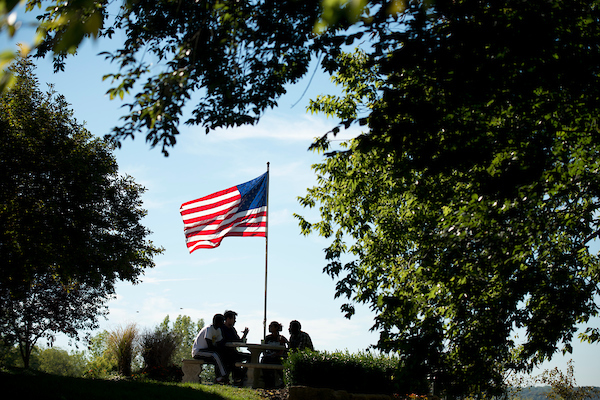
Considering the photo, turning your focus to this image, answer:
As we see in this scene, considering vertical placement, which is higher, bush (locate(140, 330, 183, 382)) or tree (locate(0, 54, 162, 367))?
tree (locate(0, 54, 162, 367))

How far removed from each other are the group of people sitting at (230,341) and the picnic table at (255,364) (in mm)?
373

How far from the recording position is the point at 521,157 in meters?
7.26

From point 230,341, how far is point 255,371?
1259mm

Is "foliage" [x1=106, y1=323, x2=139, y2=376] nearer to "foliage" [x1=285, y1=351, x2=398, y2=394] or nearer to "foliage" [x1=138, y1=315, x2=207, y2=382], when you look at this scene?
"foliage" [x1=138, y1=315, x2=207, y2=382]

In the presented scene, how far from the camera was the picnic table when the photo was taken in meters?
12.0

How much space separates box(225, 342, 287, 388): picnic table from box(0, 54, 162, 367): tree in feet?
35.6

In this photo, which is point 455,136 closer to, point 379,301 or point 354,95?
point 379,301

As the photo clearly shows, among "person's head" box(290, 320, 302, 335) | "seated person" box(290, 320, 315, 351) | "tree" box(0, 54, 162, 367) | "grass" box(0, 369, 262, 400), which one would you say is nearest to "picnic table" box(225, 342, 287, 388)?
"seated person" box(290, 320, 315, 351)

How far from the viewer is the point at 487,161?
7.47m

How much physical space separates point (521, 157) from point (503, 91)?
1.08 meters

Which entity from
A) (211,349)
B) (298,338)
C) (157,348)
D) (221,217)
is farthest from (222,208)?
(157,348)

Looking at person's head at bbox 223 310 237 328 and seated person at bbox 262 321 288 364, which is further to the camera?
person's head at bbox 223 310 237 328

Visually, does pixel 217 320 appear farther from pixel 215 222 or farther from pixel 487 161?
pixel 487 161

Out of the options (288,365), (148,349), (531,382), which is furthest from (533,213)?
(531,382)
